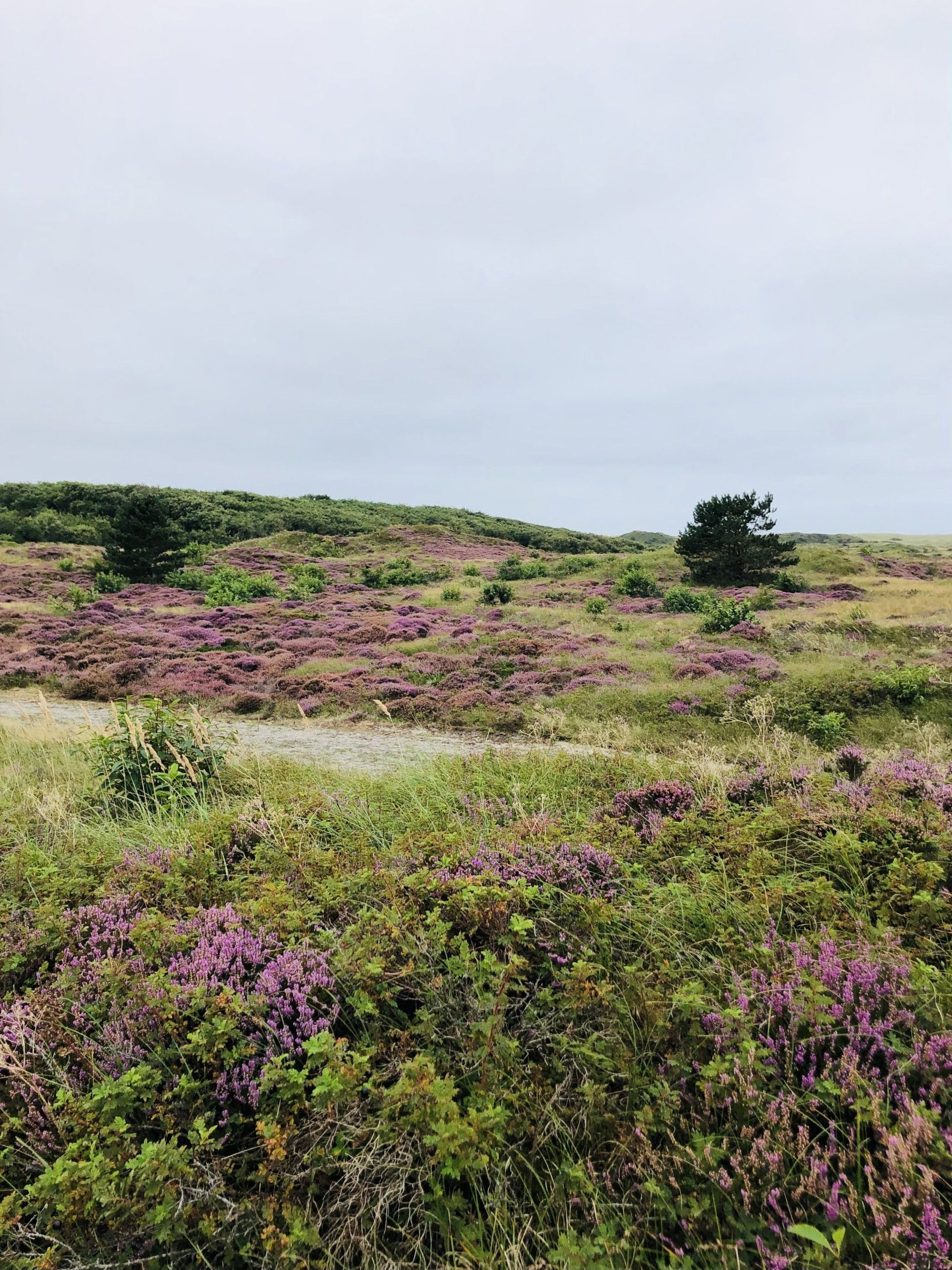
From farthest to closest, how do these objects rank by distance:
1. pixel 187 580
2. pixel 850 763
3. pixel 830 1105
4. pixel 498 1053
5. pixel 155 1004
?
pixel 187 580 < pixel 850 763 < pixel 155 1004 < pixel 498 1053 < pixel 830 1105

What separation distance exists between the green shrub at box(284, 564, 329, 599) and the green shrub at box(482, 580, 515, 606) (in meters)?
9.18

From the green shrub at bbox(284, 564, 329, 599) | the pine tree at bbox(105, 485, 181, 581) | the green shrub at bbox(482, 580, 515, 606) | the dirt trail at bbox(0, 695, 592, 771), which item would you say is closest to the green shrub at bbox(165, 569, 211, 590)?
the pine tree at bbox(105, 485, 181, 581)

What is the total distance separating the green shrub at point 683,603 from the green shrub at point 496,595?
6.81m

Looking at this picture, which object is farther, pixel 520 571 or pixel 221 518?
pixel 221 518

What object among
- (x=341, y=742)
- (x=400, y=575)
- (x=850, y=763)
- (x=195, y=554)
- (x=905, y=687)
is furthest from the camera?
(x=195, y=554)

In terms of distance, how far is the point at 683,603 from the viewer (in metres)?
24.0

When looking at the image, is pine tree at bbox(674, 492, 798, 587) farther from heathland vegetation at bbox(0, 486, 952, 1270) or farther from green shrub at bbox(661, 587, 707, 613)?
heathland vegetation at bbox(0, 486, 952, 1270)

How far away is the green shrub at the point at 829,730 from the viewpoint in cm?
948

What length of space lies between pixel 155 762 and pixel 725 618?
56.4 feet

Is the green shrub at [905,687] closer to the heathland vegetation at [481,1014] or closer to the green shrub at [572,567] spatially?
the heathland vegetation at [481,1014]

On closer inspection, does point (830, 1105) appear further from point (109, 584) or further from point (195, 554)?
point (195, 554)

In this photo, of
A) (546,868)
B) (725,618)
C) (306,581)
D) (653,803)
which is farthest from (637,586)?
(546,868)

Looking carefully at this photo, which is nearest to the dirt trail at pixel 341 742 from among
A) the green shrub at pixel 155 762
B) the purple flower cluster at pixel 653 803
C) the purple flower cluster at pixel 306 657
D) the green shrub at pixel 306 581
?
the green shrub at pixel 155 762

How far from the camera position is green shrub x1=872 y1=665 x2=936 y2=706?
10.5m
